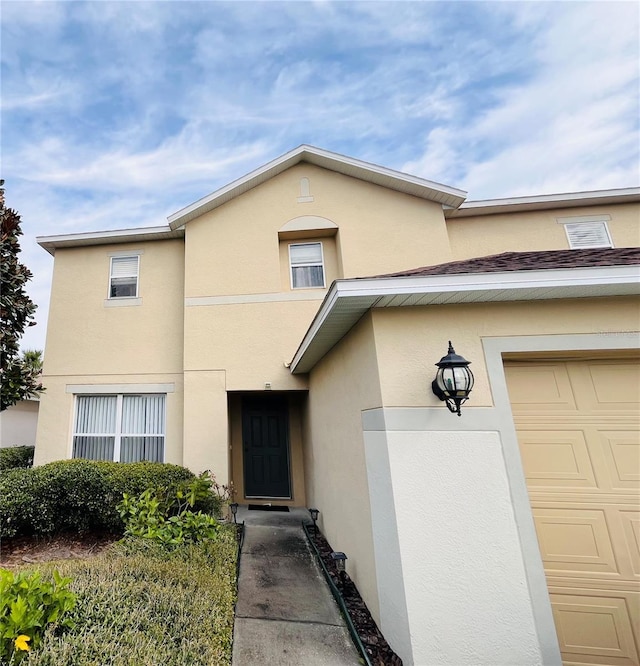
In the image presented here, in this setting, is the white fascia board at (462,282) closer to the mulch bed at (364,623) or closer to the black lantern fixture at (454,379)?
the black lantern fixture at (454,379)

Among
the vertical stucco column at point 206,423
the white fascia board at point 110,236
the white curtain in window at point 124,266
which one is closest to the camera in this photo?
the vertical stucco column at point 206,423

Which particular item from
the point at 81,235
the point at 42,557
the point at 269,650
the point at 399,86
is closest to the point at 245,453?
the point at 42,557

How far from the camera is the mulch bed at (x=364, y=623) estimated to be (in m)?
2.88

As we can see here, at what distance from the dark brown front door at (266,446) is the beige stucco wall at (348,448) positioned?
7.19 ft

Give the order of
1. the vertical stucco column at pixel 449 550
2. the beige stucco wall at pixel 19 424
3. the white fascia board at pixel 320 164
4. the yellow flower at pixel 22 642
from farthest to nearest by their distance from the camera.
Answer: the beige stucco wall at pixel 19 424 → the white fascia board at pixel 320 164 → the vertical stucco column at pixel 449 550 → the yellow flower at pixel 22 642

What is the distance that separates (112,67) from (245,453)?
35.5 feet

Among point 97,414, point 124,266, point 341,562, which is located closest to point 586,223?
point 341,562

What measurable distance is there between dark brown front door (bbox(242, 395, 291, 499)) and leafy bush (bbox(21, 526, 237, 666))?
13.7 feet

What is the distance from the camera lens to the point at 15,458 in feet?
26.2

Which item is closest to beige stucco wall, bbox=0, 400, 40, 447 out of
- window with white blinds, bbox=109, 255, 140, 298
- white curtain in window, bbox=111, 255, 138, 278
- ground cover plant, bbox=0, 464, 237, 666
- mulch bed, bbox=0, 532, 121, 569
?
window with white blinds, bbox=109, 255, 140, 298

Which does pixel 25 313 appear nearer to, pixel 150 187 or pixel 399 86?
pixel 150 187

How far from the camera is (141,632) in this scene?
97.4 inches

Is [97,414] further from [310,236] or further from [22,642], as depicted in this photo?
[310,236]

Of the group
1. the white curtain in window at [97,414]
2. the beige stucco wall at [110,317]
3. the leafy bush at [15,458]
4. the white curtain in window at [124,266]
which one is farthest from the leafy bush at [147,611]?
the white curtain in window at [124,266]
